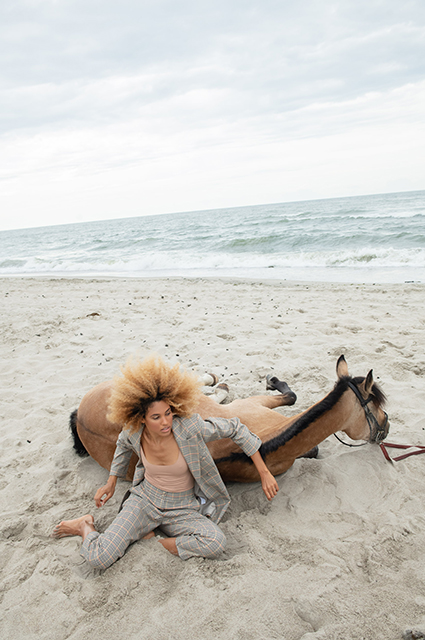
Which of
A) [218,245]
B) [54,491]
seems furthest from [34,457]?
[218,245]

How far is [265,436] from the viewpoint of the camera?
9.05ft

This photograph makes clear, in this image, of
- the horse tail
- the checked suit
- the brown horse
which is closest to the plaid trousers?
the checked suit

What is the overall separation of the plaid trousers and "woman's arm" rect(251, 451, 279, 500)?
1.23 ft

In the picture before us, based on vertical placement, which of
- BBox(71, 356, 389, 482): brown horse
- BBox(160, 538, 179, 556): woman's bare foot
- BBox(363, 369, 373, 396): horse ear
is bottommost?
BBox(160, 538, 179, 556): woman's bare foot

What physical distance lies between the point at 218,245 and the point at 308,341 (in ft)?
53.8

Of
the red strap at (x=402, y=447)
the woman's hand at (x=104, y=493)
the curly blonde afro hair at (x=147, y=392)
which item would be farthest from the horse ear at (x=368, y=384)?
the woman's hand at (x=104, y=493)

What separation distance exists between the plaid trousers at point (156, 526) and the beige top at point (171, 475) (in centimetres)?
3

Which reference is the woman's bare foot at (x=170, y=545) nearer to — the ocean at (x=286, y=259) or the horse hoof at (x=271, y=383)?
the horse hoof at (x=271, y=383)

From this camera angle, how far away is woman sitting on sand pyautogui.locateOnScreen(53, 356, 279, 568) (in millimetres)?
2381

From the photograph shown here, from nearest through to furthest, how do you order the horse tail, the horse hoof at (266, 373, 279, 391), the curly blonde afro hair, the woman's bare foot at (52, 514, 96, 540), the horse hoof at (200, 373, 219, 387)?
the curly blonde afro hair
the woman's bare foot at (52, 514, 96, 540)
the horse tail
the horse hoof at (266, 373, 279, 391)
the horse hoof at (200, 373, 219, 387)

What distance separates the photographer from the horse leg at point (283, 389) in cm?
370

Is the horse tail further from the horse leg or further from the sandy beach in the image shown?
the horse leg

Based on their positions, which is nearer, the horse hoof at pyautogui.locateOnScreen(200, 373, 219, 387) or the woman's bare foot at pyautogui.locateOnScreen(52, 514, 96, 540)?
the woman's bare foot at pyautogui.locateOnScreen(52, 514, 96, 540)

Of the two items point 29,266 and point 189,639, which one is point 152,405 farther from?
point 29,266
